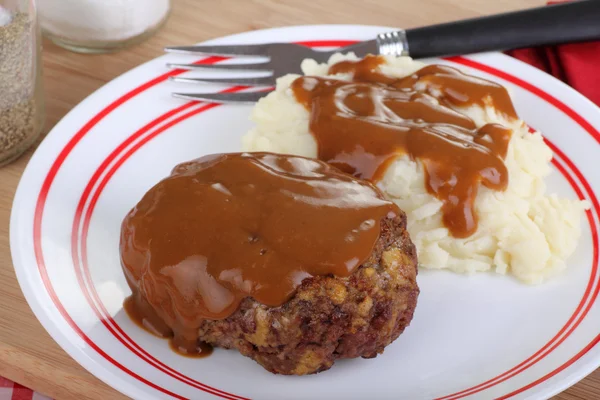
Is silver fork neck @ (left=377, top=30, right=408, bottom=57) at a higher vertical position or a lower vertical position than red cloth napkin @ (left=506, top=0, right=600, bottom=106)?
lower

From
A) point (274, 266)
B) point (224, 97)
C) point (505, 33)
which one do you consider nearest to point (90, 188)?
point (224, 97)

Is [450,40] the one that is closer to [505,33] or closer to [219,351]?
[505,33]

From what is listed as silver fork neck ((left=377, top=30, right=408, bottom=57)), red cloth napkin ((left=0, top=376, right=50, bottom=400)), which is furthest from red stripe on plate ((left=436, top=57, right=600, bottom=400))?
red cloth napkin ((left=0, top=376, right=50, bottom=400))

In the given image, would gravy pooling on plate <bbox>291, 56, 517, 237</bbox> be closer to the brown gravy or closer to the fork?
the fork

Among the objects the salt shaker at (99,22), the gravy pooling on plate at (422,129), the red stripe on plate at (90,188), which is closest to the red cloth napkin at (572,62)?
the gravy pooling on plate at (422,129)

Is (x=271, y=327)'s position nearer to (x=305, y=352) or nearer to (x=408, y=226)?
(x=305, y=352)

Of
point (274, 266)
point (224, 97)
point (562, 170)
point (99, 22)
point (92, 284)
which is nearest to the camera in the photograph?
point (274, 266)

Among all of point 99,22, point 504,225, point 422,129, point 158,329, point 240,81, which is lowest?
point 158,329

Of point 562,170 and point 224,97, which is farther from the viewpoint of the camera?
point 224,97
